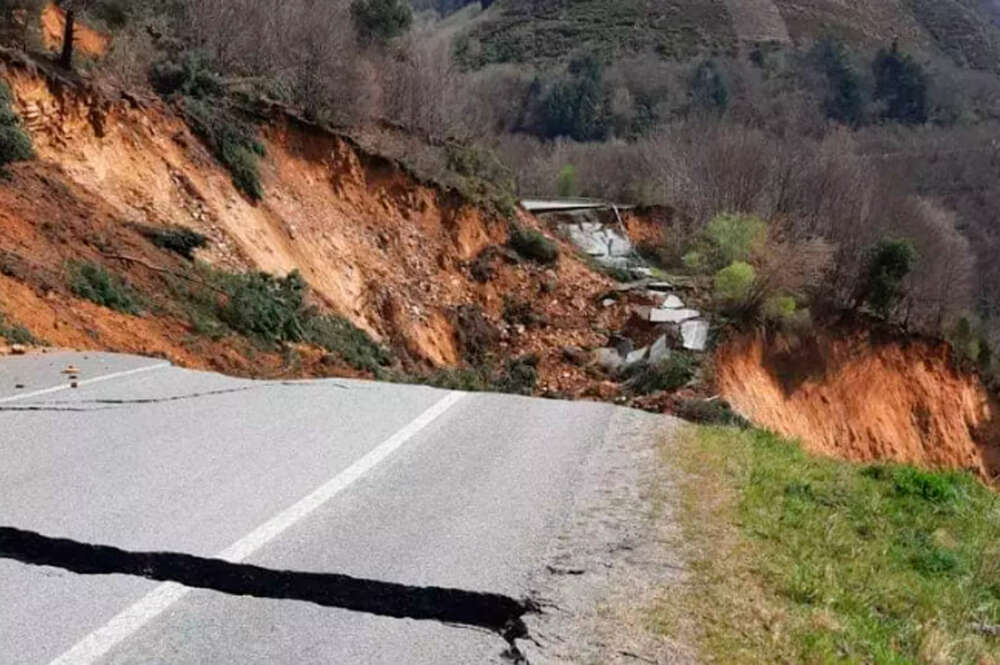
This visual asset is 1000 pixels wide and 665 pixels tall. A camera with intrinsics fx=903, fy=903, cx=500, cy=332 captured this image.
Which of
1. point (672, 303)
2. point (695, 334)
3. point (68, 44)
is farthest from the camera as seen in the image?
point (672, 303)

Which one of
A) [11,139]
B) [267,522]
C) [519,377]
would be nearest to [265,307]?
[11,139]

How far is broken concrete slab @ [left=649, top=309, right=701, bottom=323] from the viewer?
23656mm

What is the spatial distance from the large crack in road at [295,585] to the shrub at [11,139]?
453 inches

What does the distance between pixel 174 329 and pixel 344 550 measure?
30.4 feet

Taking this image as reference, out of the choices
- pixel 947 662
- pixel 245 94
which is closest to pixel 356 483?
pixel 947 662

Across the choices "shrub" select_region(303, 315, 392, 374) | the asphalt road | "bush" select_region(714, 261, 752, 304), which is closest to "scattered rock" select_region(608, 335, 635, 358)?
"bush" select_region(714, 261, 752, 304)

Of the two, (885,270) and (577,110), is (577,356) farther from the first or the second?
(577,110)

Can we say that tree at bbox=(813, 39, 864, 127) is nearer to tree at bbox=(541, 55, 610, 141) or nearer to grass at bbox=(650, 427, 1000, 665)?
tree at bbox=(541, 55, 610, 141)

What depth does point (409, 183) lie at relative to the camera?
81.5 ft

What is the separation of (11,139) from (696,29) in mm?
99488

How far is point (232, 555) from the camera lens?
175 inches

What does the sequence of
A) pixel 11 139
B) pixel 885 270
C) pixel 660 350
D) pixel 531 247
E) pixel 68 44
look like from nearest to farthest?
pixel 11 139 < pixel 68 44 < pixel 660 350 < pixel 531 247 < pixel 885 270

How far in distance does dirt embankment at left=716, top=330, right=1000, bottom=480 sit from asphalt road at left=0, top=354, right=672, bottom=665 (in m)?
16.7

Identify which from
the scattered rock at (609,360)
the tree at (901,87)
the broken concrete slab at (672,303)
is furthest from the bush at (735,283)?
the tree at (901,87)
